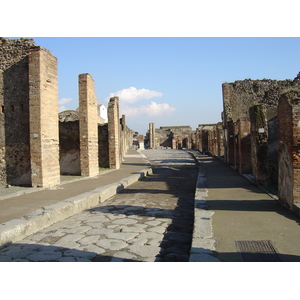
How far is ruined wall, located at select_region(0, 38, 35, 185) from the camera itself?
27.5ft

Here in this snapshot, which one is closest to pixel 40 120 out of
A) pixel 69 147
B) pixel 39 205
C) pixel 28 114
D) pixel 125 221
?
pixel 28 114

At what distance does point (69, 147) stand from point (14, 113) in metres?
3.44

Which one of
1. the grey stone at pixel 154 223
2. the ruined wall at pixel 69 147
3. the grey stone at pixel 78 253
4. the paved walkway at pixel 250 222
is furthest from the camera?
the ruined wall at pixel 69 147

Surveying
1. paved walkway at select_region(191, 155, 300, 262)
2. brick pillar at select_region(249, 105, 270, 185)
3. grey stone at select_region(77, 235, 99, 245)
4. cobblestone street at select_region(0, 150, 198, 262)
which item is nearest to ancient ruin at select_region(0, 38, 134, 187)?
cobblestone street at select_region(0, 150, 198, 262)

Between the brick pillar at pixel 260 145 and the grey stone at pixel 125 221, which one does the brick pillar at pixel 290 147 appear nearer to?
the brick pillar at pixel 260 145

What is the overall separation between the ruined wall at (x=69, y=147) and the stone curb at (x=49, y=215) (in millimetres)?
3756

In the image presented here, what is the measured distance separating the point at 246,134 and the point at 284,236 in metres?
7.20

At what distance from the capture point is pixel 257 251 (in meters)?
3.41

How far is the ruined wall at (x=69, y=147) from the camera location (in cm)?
1162

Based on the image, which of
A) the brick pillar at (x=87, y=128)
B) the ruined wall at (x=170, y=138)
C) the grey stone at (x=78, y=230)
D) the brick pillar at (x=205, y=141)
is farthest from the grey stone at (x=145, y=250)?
the ruined wall at (x=170, y=138)

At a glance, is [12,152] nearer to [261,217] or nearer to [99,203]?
[99,203]

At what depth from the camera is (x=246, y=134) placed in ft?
35.2

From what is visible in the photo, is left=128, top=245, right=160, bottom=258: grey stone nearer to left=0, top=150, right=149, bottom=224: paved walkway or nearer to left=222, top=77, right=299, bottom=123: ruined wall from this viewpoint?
left=0, top=150, right=149, bottom=224: paved walkway

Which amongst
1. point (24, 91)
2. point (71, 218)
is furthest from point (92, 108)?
point (71, 218)
